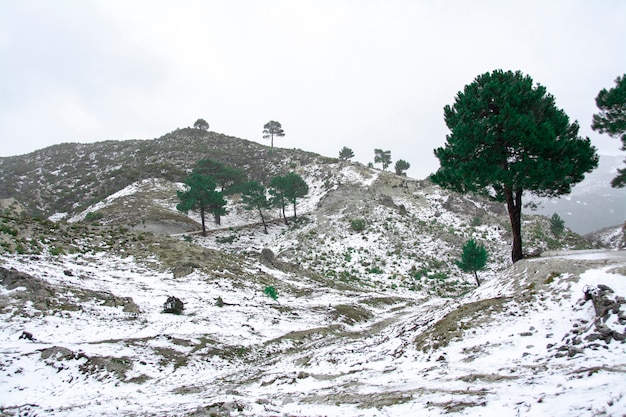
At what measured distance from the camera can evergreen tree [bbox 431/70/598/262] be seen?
1591 cm

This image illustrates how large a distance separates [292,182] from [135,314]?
3820 centimetres

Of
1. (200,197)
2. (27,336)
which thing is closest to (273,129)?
(200,197)

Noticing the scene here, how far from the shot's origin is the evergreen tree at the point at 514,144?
15914 millimetres

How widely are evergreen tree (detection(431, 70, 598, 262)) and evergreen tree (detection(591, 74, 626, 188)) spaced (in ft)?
13.6

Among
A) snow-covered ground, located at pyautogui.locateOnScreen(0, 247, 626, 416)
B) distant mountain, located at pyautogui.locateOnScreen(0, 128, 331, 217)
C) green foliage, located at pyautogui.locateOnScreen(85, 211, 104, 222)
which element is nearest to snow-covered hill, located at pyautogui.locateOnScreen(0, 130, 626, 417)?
snow-covered ground, located at pyautogui.locateOnScreen(0, 247, 626, 416)

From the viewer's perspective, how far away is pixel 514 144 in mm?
16453

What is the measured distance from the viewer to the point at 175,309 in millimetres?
15422

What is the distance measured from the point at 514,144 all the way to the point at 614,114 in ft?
27.4

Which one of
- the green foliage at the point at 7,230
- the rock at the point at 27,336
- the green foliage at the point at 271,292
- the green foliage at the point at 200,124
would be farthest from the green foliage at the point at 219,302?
the green foliage at the point at 200,124

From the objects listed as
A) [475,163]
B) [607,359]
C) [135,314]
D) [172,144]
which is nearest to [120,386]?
[135,314]

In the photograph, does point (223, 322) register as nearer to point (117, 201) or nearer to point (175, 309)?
point (175, 309)

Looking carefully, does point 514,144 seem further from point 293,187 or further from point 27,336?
point 293,187

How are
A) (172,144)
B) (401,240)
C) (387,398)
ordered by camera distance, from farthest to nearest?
(172,144) < (401,240) < (387,398)

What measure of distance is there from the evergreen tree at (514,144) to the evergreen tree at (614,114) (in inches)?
163
